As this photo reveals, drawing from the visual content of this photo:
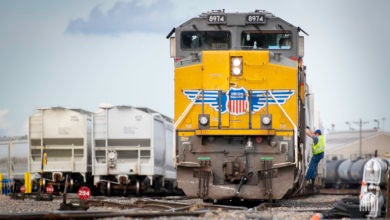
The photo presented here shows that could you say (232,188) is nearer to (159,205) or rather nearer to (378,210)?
(159,205)

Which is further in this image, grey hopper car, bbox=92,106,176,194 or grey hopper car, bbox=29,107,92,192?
grey hopper car, bbox=29,107,92,192

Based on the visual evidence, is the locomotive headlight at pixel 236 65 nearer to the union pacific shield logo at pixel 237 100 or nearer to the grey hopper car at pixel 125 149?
the union pacific shield logo at pixel 237 100

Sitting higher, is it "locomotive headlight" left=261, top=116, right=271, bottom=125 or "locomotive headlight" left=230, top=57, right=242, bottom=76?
"locomotive headlight" left=230, top=57, right=242, bottom=76

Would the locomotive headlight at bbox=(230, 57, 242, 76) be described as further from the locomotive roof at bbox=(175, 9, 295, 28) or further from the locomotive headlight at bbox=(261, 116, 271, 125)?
the locomotive headlight at bbox=(261, 116, 271, 125)

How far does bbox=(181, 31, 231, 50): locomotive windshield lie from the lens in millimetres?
16609

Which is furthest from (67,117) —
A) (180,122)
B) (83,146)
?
(180,122)

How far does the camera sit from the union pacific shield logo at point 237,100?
52.5ft

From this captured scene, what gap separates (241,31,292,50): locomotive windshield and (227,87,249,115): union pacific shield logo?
1.06 m

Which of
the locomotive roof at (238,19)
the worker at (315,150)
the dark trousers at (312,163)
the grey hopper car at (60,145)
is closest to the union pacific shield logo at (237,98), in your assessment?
the locomotive roof at (238,19)

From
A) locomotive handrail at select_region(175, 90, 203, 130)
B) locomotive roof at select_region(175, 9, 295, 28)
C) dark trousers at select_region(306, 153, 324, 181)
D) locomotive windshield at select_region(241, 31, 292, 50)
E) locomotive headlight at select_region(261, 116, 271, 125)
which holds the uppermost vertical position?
locomotive roof at select_region(175, 9, 295, 28)

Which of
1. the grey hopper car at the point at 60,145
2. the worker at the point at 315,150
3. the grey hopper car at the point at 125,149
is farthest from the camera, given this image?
the grey hopper car at the point at 60,145

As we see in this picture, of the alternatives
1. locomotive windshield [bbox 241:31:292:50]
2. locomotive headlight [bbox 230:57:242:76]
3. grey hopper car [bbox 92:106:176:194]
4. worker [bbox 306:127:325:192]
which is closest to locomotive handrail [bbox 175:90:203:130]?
locomotive headlight [bbox 230:57:242:76]

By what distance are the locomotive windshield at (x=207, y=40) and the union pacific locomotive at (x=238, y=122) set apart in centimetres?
28

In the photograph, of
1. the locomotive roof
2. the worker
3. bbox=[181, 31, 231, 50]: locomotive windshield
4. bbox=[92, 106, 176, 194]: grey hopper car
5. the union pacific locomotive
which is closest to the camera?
the union pacific locomotive
